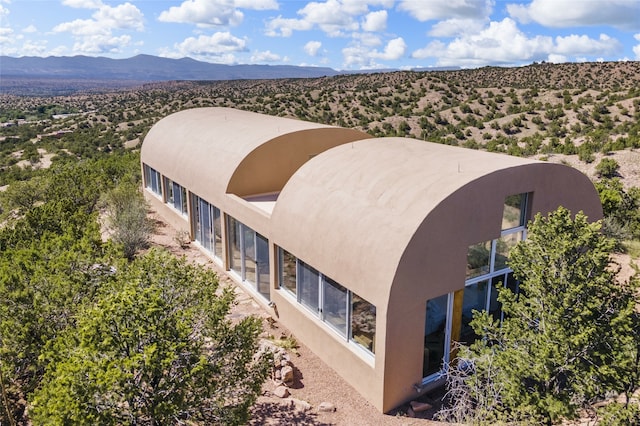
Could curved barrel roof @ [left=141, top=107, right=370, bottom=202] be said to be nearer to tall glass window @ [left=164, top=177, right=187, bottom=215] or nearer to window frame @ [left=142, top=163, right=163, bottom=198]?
tall glass window @ [left=164, top=177, right=187, bottom=215]

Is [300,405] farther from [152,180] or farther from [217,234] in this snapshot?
[152,180]

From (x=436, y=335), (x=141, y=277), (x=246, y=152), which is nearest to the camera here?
(x=141, y=277)

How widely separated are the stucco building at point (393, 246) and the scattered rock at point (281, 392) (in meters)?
1.32

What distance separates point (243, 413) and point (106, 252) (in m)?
4.84

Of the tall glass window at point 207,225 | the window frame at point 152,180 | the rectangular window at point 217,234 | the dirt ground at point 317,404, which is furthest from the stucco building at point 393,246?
the window frame at point 152,180

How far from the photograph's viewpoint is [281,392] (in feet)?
32.7

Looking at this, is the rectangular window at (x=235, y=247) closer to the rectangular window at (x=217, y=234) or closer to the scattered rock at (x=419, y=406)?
the rectangular window at (x=217, y=234)

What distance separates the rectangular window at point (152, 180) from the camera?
23.0m

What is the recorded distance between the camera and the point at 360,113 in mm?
51656

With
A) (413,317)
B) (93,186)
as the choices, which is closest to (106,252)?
(413,317)

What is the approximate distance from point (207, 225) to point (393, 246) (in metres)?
10.1

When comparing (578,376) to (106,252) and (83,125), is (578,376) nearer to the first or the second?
(106,252)

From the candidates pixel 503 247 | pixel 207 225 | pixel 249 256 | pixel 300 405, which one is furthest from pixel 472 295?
pixel 207 225

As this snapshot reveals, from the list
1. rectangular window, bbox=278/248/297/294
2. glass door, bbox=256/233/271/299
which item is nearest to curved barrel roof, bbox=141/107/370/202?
glass door, bbox=256/233/271/299
